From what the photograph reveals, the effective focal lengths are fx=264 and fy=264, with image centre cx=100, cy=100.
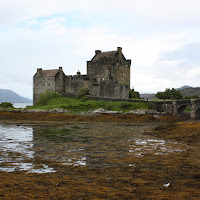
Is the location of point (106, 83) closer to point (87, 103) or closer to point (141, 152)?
point (87, 103)

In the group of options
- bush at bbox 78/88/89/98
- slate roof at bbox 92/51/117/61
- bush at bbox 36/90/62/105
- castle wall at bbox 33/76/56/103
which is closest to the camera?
bush at bbox 78/88/89/98

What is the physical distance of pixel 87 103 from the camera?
58.1 meters

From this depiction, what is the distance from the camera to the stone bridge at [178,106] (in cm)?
5294

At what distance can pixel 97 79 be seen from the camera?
6506 centimetres

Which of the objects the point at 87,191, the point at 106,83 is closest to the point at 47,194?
the point at 87,191

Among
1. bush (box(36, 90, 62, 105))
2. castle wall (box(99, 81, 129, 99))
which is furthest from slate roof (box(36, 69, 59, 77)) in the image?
castle wall (box(99, 81, 129, 99))

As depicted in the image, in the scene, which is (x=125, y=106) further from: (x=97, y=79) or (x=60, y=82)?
(x=60, y=82)

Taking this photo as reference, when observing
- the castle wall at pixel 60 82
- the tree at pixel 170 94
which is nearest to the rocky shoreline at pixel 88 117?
the castle wall at pixel 60 82

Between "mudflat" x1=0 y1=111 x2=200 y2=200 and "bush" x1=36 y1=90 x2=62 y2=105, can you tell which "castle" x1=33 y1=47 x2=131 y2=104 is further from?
"mudflat" x1=0 y1=111 x2=200 y2=200

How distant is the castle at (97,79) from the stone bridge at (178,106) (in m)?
11.1

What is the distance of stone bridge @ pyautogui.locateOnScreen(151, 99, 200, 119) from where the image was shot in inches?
2084

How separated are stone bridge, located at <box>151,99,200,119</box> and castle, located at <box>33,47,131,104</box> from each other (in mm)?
11101

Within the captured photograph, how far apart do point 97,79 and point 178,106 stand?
20.7 meters

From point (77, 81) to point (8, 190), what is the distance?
6184cm
